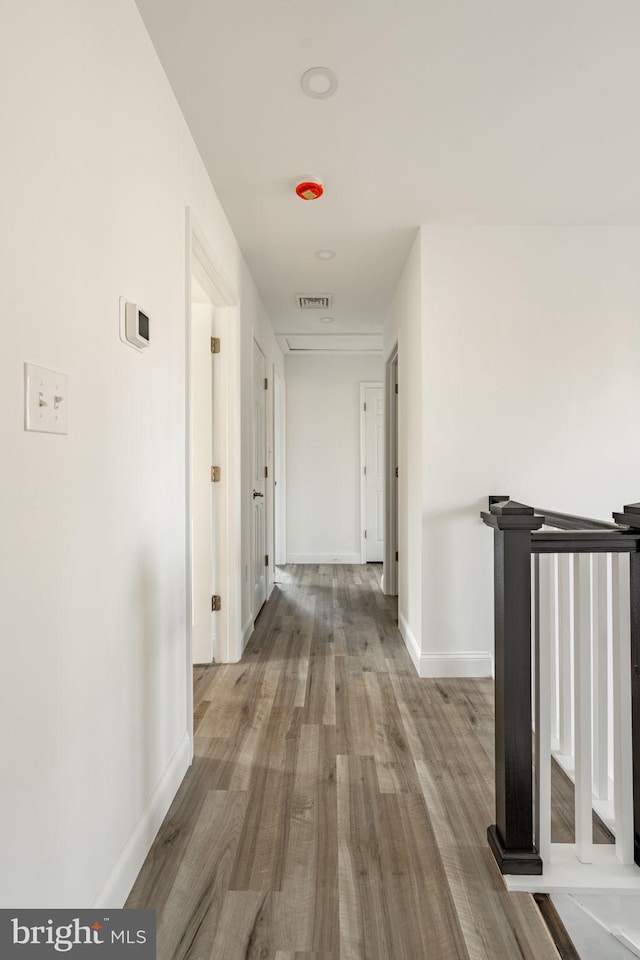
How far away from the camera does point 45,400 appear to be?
1.01m

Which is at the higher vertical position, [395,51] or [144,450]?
[395,51]

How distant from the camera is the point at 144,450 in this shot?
1605mm

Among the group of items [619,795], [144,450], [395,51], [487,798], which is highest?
[395,51]

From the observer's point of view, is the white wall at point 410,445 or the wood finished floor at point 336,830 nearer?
the wood finished floor at point 336,830

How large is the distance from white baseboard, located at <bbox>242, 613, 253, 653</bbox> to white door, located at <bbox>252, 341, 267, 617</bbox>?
0.23 m

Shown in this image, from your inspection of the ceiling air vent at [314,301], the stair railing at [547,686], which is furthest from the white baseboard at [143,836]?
the ceiling air vent at [314,301]

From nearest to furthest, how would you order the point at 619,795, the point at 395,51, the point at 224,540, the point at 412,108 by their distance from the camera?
the point at 619,795, the point at 395,51, the point at 412,108, the point at 224,540

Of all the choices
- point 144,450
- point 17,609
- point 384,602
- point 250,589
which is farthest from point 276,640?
point 17,609

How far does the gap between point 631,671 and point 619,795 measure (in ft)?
1.12

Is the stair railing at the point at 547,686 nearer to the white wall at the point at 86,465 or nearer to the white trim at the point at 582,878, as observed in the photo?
the white trim at the point at 582,878

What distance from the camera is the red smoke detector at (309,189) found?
246 centimetres

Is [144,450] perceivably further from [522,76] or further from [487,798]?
[522,76]

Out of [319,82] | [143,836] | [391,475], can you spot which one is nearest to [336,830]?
[143,836]

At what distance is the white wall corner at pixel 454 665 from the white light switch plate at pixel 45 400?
96.1 inches
